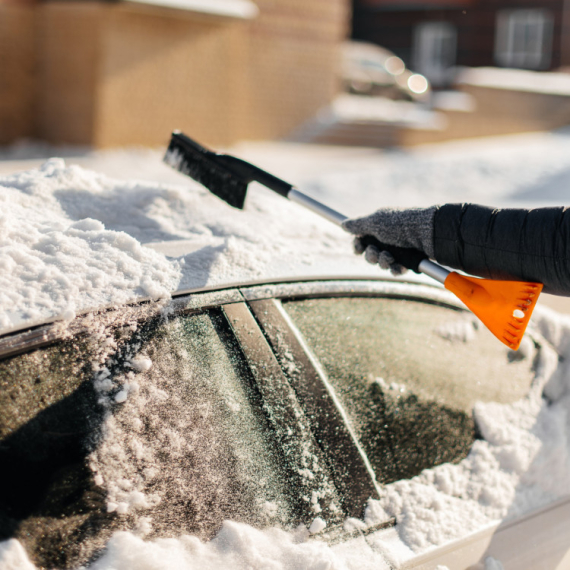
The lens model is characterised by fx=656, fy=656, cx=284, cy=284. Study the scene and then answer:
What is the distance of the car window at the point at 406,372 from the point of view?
1.67m

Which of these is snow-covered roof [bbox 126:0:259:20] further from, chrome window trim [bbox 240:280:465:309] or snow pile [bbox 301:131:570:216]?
chrome window trim [bbox 240:280:465:309]

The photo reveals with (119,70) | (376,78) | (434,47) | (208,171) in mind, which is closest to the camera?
(208,171)

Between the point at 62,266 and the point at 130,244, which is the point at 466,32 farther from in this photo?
the point at 62,266

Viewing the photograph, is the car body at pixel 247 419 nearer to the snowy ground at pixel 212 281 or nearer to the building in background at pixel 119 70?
the snowy ground at pixel 212 281

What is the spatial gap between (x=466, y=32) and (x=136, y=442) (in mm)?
22743

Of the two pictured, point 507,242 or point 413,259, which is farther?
point 413,259

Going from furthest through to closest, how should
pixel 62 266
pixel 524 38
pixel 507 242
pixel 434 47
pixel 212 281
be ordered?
pixel 434 47 < pixel 524 38 < pixel 507 242 < pixel 212 281 < pixel 62 266

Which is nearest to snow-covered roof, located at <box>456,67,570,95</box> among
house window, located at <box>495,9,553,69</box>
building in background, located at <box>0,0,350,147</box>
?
house window, located at <box>495,9,553,69</box>

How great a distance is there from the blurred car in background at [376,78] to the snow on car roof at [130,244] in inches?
549

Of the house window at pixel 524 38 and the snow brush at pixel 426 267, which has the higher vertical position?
the house window at pixel 524 38

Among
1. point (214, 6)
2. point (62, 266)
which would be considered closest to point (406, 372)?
point (62, 266)

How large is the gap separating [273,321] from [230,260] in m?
0.21

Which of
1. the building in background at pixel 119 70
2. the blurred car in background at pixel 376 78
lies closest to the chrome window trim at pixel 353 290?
the building in background at pixel 119 70

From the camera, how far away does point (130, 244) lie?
5.24 ft
